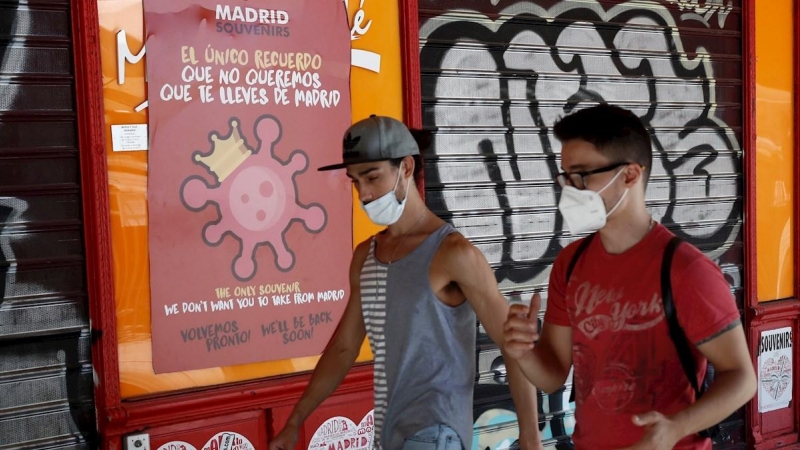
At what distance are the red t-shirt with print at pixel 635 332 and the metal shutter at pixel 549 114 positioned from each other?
8.52 ft

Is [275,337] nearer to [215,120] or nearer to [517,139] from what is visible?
[215,120]

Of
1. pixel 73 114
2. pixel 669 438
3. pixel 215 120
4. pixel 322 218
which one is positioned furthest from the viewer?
pixel 322 218

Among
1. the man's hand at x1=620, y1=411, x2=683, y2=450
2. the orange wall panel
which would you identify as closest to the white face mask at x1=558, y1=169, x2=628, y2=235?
the man's hand at x1=620, y1=411, x2=683, y2=450

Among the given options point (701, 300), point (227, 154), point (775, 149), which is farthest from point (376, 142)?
point (775, 149)

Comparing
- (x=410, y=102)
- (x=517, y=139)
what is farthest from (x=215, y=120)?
(x=517, y=139)

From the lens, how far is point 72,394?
4.05 m

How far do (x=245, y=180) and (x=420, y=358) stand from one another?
1.91m

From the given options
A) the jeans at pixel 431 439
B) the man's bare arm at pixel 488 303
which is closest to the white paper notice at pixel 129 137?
the man's bare arm at pixel 488 303

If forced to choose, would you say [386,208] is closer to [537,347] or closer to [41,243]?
[537,347]

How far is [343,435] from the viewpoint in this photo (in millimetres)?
4758

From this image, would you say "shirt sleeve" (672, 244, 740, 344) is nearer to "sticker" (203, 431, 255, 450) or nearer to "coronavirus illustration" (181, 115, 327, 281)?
"coronavirus illustration" (181, 115, 327, 281)

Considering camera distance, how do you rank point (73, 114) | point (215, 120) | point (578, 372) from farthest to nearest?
1. point (215, 120)
2. point (73, 114)
3. point (578, 372)

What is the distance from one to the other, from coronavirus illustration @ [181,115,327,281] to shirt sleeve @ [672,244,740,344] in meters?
2.57

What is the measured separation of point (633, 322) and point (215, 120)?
8.51 feet
